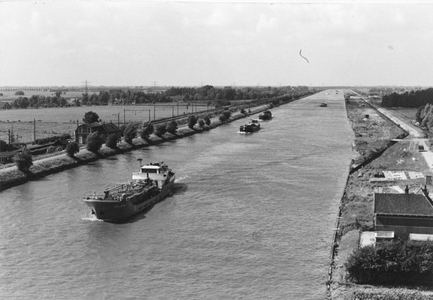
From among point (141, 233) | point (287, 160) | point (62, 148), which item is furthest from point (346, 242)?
point (62, 148)

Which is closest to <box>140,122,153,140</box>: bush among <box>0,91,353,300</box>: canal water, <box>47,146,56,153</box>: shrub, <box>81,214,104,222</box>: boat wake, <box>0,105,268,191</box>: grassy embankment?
<box>0,105,268,191</box>: grassy embankment

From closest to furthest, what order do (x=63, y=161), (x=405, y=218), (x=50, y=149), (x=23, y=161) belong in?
(x=405, y=218)
(x=23, y=161)
(x=63, y=161)
(x=50, y=149)

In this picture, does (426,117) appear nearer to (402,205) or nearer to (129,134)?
(129,134)

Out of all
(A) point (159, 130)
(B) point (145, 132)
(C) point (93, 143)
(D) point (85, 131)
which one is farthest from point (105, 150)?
(A) point (159, 130)

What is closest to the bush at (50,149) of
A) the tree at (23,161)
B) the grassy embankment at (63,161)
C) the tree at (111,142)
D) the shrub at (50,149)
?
the shrub at (50,149)

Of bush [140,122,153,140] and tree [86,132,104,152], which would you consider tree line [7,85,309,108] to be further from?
tree [86,132,104,152]

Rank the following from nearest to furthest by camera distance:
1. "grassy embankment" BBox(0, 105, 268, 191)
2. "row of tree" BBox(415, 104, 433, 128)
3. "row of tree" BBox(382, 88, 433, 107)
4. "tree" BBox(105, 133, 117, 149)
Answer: "grassy embankment" BBox(0, 105, 268, 191), "tree" BBox(105, 133, 117, 149), "row of tree" BBox(415, 104, 433, 128), "row of tree" BBox(382, 88, 433, 107)
